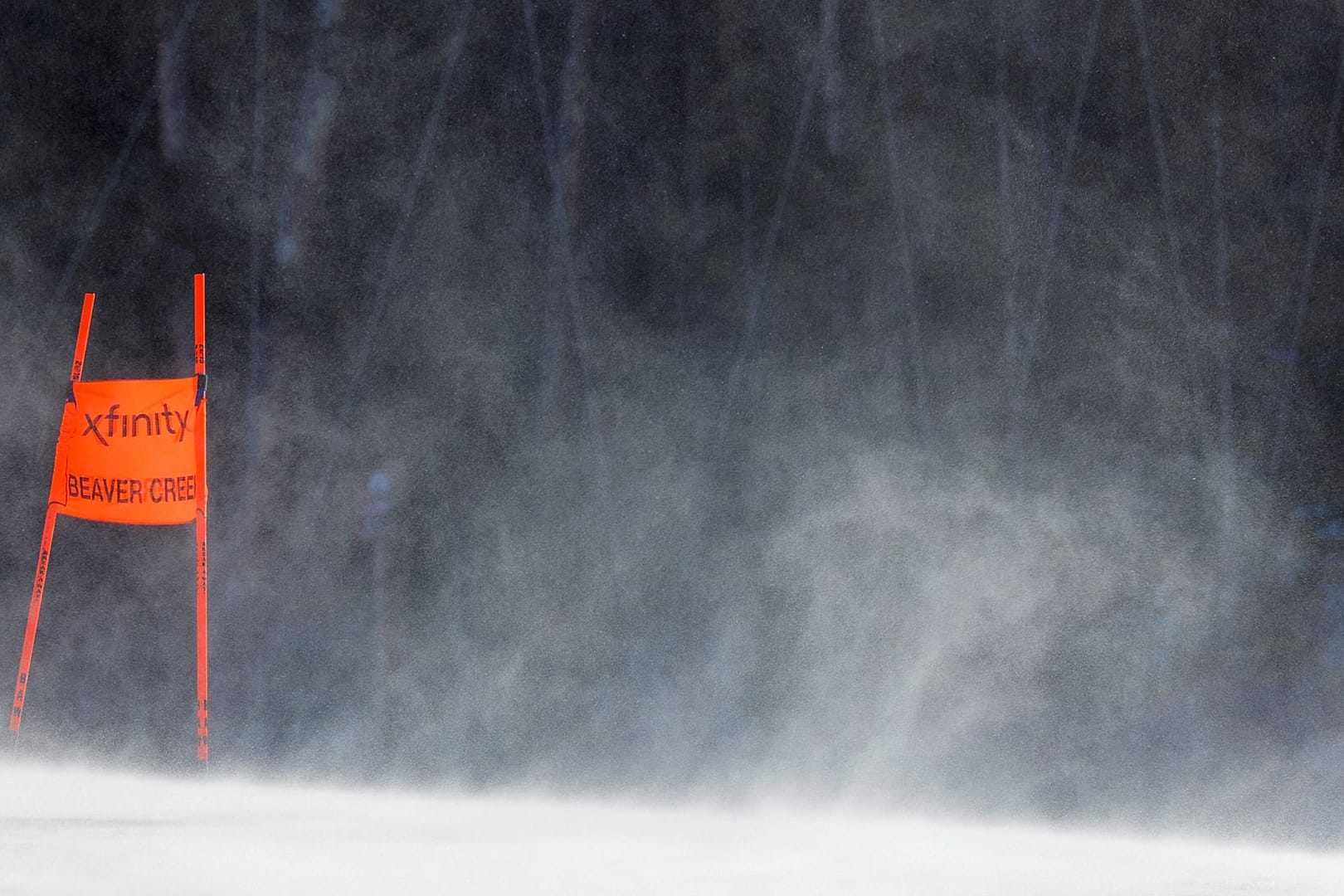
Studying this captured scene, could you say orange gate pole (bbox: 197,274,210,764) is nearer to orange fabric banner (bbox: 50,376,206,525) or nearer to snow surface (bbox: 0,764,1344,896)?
orange fabric banner (bbox: 50,376,206,525)

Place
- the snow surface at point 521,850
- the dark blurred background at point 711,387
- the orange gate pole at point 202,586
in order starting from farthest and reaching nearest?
the orange gate pole at point 202,586 < the dark blurred background at point 711,387 < the snow surface at point 521,850

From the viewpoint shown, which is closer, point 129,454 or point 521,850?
point 521,850

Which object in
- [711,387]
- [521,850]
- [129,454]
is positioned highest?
→ [711,387]

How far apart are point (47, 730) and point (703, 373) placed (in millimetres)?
1873

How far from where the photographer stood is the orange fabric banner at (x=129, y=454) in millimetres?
3143

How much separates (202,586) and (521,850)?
1.18m

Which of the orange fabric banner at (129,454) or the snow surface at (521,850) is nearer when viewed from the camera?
the snow surface at (521,850)

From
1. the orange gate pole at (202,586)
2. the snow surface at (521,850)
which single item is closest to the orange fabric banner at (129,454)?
the orange gate pole at (202,586)

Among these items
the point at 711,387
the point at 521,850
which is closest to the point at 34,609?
the point at 521,850

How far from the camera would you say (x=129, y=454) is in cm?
316

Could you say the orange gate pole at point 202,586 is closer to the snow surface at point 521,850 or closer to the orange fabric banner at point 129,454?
the orange fabric banner at point 129,454

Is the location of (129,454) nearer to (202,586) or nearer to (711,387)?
(202,586)

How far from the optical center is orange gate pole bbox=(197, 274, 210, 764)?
10.5 ft

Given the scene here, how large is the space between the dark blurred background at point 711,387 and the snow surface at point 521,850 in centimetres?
10
